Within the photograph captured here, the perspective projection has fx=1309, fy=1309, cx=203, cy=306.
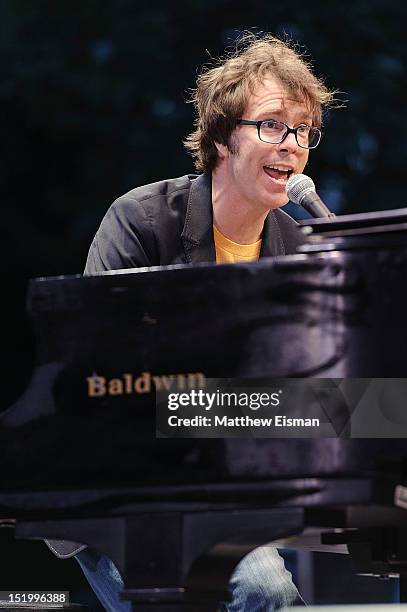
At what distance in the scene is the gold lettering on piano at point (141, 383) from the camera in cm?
286

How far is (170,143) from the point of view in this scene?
9.66 meters

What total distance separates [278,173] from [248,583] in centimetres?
120

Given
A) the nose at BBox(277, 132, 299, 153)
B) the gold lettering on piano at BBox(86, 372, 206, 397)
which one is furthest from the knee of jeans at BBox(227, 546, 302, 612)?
the nose at BBox(277, 132, 299, 153)

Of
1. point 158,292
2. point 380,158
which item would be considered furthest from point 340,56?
point 158,292

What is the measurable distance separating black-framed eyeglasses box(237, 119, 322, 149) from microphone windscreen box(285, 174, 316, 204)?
26cm

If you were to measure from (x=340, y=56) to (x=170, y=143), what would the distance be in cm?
152

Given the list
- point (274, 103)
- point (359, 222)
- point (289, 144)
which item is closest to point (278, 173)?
point (289, 144)

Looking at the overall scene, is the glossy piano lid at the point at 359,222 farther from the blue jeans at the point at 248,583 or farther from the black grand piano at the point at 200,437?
the blue jeans at the point at 248,583

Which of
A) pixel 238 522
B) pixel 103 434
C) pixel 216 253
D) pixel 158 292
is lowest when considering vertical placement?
pixel 238 522

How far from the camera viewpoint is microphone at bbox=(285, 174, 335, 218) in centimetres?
342

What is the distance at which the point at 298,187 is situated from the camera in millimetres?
3531

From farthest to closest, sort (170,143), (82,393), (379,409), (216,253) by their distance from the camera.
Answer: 1. (170,143)
2. (216,253)
3. (82,393)
4. (379,409)

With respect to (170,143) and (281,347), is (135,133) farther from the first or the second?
(281,347)

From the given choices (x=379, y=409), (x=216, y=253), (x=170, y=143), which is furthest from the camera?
(x=170, y=143)
